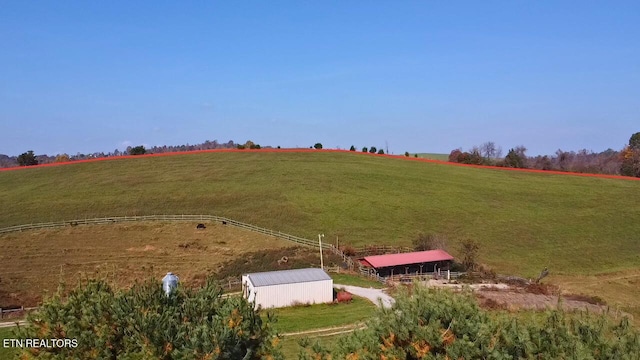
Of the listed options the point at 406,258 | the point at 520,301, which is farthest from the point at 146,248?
the point at 520,301

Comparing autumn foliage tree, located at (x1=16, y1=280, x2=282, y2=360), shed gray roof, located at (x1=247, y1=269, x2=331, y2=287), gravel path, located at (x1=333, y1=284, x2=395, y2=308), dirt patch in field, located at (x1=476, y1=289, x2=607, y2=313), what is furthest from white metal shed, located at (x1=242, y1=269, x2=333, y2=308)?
autumn foliage tree, located at (x1=16, y1=280, x2=282, y2=360)

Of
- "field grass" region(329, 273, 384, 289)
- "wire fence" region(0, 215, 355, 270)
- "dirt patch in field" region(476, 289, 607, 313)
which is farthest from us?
"wire fence" region(0, 215, 355, 270)

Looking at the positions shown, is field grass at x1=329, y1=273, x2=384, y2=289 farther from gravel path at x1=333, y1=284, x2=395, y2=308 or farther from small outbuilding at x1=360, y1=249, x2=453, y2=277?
small outbuilding at x1=360, y1=249, x2=453, y2=277

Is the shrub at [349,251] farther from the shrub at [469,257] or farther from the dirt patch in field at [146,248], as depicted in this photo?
the dirt patch in field at [146,248]

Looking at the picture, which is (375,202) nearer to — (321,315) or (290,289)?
(290,289)

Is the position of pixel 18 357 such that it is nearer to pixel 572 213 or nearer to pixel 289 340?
pixel 289 340
